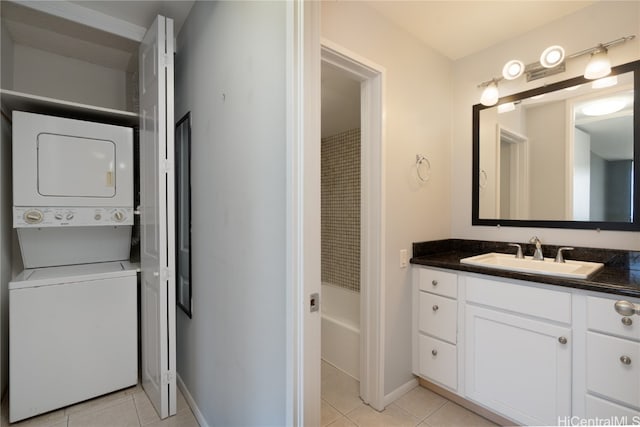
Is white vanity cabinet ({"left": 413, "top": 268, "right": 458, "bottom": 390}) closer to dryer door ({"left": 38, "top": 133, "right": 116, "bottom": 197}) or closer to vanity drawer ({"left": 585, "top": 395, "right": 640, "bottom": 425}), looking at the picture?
vanity drawer ({"left": 585, "top": 395, "right": 640, "bottom": 425})

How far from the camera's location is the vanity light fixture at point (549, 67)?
1.68m

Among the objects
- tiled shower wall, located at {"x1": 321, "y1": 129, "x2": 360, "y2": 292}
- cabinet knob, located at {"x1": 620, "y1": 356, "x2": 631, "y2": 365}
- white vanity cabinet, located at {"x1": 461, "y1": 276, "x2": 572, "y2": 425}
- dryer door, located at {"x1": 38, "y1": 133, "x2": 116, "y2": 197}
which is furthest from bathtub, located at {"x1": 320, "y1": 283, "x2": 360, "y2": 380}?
dryer door, located at {"x1": 38, "y1": 133, "x2": 116, "y2": 197}

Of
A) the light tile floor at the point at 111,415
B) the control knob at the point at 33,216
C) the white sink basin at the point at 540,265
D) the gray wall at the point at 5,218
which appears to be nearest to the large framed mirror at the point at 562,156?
the white sink basin at the point at 540,265

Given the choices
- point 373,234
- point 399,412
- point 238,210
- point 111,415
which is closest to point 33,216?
point 111,415

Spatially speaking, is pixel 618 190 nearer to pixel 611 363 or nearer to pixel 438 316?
pixel 611 363

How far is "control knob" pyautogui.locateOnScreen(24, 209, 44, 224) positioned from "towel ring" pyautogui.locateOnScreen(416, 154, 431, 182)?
2481mm

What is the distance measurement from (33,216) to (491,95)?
10.3 ft

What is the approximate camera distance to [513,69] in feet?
6.50

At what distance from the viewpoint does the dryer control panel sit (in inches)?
69.4

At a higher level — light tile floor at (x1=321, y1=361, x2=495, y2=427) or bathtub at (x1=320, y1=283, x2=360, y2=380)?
bathtub at (x1=320, y1=283, x2=360, y2=380)

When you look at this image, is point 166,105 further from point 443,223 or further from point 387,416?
point 387,416

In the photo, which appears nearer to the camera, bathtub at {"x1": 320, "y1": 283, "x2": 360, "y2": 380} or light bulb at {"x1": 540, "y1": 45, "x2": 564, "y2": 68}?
light bulb at {"x1": 540, "y1": 45, "x2": 564, "y2": 68}

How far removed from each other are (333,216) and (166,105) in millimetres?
1870

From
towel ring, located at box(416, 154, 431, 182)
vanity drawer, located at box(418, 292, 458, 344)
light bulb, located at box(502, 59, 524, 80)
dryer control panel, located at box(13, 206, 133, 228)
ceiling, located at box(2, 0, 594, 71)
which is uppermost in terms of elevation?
ceiling, located at box(2, 0, 594, 71)
